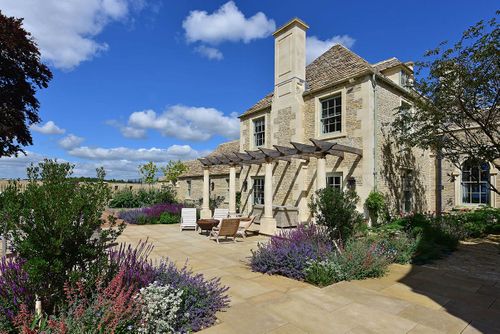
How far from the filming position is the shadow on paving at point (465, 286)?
358cm

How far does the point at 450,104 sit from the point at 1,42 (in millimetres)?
17702

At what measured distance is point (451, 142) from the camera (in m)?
9.68

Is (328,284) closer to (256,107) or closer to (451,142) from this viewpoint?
(451,142)

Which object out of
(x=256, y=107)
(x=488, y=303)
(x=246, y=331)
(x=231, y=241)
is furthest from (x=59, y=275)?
(x=256, y=107)

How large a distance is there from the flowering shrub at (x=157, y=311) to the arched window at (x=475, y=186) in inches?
544

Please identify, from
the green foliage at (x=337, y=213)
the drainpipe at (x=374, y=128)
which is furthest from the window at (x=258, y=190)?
the green foliage at (x=337, y=213)

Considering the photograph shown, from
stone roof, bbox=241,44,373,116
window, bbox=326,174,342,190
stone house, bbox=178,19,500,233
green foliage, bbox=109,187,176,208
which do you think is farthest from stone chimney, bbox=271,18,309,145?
green foliage, bbox=109,187,176,208

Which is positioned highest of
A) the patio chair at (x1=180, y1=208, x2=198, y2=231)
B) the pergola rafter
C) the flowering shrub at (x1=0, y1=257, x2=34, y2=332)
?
the pergola rafter

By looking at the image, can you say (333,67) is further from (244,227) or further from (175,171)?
(175,171)

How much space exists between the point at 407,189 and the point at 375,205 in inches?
136

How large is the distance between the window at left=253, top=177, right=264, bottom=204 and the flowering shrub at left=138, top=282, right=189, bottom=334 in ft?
37.6

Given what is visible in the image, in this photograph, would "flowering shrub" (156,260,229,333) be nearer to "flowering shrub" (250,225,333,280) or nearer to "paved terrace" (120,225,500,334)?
"paved terrace" (120,225,500,334)

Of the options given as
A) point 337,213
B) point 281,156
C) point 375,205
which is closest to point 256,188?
point 281,156

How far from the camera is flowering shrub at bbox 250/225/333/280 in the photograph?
5.21 m
